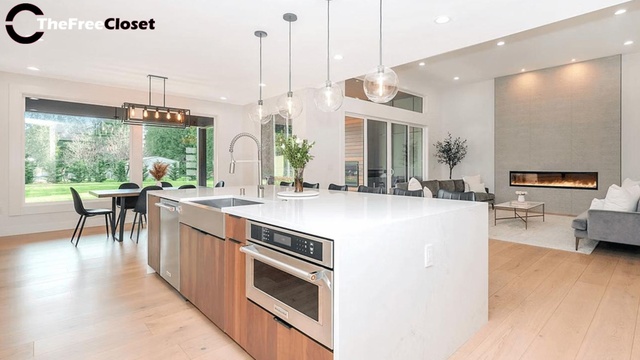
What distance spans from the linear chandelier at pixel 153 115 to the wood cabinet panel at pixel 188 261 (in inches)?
126

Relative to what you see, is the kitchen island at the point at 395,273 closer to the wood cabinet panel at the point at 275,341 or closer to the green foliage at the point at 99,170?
the wood cabinet panel at the point at 275,341

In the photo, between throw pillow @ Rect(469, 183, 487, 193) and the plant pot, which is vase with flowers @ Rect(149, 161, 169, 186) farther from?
throw pillow @ Rect(469, 183, 487, 193)

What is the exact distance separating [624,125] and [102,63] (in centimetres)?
976

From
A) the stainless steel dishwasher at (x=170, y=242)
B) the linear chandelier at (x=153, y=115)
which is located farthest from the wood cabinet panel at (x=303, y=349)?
the linear chandelier at (x=153, y=115)

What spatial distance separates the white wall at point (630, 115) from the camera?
6.46 m

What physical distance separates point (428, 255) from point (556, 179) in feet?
25.3

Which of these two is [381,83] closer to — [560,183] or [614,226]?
[614,226]

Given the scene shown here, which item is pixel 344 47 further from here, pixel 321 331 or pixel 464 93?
pixel 464 93

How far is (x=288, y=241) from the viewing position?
1562 mm

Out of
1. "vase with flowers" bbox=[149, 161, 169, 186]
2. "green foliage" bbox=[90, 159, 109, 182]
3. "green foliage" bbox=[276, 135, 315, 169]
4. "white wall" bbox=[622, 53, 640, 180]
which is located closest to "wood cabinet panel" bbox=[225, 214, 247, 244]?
"green foliage" bbox=[276, 135, 315, 169]

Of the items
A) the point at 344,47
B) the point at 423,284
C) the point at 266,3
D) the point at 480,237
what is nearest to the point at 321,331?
the point at 423,284

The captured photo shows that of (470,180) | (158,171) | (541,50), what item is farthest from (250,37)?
(470,180)

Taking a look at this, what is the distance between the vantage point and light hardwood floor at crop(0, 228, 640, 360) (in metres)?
2.01

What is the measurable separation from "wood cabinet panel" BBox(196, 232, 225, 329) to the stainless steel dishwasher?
484 millimetres
